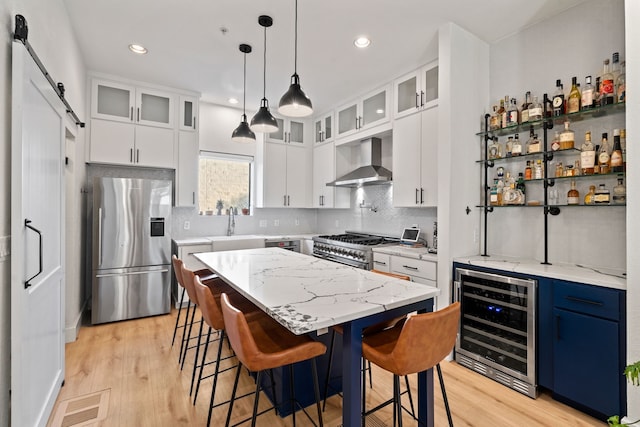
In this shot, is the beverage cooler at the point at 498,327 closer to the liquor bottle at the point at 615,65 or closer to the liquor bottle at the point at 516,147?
the liquor bottle at the point at 516,147

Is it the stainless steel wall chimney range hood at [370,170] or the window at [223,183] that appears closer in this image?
the stainless steel wall chimney range hood at [370,170]

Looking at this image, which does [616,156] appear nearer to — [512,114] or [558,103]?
[558,103]

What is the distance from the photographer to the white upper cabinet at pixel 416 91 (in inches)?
124

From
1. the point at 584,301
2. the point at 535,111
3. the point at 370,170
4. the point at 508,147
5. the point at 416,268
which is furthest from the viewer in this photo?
the point at 370,170

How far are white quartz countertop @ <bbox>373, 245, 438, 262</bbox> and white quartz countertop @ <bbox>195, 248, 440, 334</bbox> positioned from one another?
1024mm

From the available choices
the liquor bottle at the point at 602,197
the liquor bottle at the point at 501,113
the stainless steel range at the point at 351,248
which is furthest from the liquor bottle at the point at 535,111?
the stainless steel range at the point at 351,248

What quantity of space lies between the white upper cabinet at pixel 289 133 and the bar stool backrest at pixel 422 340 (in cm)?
398

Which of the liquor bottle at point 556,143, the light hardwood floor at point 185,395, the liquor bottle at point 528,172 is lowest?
the light hardwood floor at point 185,395

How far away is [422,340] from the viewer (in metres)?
1.36

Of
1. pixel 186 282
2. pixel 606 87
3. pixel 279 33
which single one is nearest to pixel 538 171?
pixel 606 87

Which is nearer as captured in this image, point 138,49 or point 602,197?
point 602,197

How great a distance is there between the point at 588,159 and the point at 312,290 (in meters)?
2.18

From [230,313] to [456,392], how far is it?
180cm

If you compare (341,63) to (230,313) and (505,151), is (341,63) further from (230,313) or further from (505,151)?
(230,313)
